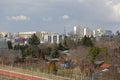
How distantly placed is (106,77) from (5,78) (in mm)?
10323

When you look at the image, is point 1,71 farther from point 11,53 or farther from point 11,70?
point 11,53

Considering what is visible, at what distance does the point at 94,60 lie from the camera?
27156 millimetres

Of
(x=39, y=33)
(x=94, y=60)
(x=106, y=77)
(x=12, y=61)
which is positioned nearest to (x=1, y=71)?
(x=12, y=61)

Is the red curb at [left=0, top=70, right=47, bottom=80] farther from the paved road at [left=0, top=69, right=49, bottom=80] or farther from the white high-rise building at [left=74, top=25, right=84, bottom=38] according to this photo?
the white high-rise building at [left=74, top=25, right=84, bottom=38]

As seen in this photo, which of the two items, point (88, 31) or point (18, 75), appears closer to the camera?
point (18, 75)

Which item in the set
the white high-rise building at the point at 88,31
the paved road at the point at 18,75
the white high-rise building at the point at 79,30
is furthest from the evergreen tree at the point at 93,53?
the white high-rise building at the point at 88,31

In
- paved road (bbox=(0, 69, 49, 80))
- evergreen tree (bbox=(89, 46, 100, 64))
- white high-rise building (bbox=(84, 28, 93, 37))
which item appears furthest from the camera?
white high-rise building (bbox=(84, 28, 93, 37))

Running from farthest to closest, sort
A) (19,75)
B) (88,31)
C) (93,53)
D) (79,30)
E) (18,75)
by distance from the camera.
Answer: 1. (88,31)
2. (79,30)
3. (93,53)
4. (18,75)
5. (19,75)

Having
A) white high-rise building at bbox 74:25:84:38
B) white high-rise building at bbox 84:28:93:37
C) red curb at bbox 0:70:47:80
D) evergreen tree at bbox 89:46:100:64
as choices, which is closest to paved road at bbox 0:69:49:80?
red curb at bbox 0:70:47:80

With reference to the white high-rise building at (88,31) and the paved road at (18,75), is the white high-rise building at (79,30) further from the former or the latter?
the paved road at (18,75)

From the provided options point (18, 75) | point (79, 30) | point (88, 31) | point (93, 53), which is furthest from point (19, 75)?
point (88, 31)

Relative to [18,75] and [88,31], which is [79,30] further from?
[18,75]

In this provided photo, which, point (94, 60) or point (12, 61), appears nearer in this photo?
point (94, 60)

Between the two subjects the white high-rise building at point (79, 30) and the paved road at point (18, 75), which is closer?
the paved road at point (18, 75)
